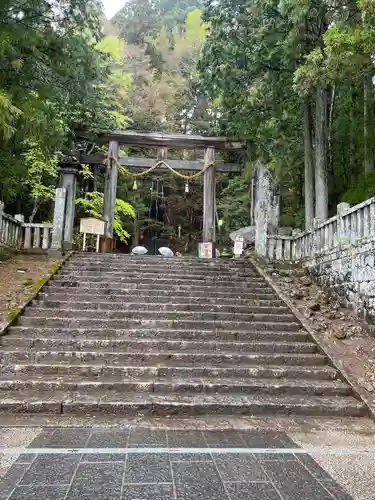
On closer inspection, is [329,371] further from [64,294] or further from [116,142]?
[116,142]

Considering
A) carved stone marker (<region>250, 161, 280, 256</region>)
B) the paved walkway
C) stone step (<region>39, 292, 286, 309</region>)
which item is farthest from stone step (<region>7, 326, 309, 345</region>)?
carved stone marker (<region>250, 161, 280, 256</region>)

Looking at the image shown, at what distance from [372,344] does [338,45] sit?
425 centimetres

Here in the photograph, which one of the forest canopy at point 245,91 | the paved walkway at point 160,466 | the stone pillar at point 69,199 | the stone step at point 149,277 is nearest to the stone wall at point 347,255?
the stone step at point 149,277

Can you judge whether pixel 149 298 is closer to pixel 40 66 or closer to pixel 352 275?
pixel 352 275

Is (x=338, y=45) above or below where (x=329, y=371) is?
above

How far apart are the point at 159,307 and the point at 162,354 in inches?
59.8

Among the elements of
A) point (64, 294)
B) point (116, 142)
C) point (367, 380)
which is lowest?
point (367, 380)

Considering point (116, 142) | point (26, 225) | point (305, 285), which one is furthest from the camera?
point (116, 142)

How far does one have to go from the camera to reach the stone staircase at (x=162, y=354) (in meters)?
3.87

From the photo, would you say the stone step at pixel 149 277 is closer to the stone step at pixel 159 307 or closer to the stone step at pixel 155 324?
the stone step at pixel 159 307

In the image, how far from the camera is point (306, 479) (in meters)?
2.50

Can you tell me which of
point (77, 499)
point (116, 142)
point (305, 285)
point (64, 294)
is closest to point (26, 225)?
point (64, 294)

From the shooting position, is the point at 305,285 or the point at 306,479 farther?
the point at 305,285

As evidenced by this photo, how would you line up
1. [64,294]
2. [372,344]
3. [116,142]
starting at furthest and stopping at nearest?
[116,142], [64,294], [372,344]
